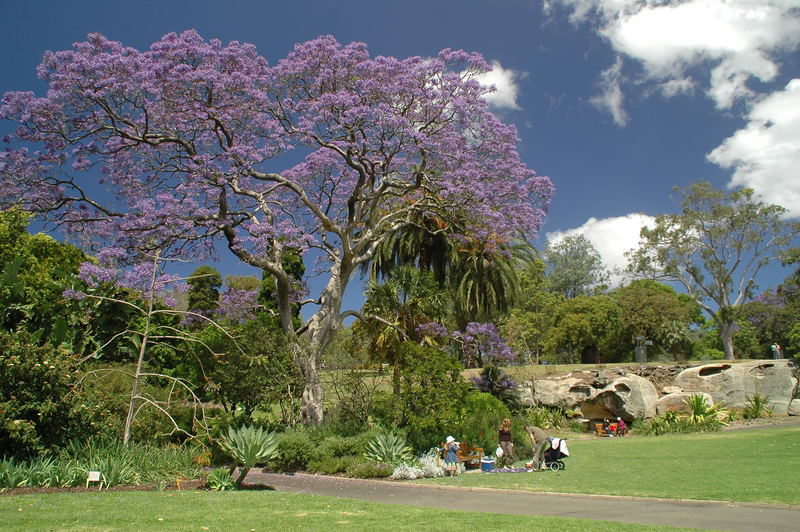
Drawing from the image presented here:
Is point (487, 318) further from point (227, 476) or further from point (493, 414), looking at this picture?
point (227, 476)

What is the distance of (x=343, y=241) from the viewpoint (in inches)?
713

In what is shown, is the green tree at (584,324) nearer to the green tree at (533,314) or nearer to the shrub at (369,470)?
the green tree at (533,314)

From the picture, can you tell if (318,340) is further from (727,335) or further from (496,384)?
(727,335)

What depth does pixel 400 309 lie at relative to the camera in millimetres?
23359

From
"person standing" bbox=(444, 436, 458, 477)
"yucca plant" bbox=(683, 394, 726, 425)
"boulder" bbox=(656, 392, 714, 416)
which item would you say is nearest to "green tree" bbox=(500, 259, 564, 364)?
"boulder" bbox=(656, 392, 714, 416)

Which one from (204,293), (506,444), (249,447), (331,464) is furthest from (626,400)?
(204,293)

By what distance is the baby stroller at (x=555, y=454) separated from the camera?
13074 mm

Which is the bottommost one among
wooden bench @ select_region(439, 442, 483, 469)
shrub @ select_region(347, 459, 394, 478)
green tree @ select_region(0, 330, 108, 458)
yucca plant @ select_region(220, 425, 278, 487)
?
shrub @ select_region(347, 459, 394, 478)

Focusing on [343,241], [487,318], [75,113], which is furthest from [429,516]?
[487,318]

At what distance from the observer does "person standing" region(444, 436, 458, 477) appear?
13.3 meters

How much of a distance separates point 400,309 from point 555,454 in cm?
1108

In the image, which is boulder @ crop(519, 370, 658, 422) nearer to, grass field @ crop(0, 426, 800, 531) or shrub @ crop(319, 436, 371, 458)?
grass field @ crop(0, 426, 800, 531)

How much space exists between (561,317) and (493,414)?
2828 centimetres

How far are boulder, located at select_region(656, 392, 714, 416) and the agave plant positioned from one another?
14726mm
